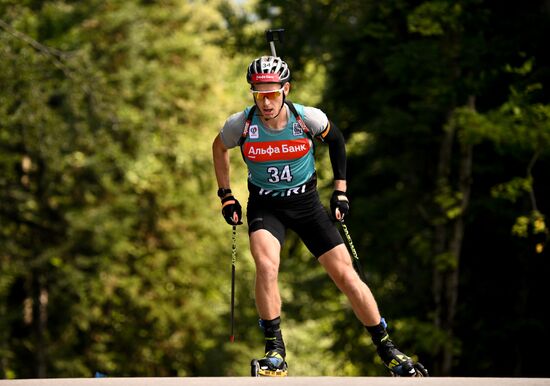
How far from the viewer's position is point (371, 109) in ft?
73.0

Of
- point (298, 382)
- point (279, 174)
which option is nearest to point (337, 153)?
point (279, 174)

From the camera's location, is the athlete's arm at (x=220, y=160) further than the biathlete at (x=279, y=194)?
Yes

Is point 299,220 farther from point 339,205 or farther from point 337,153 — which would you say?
point 337,153

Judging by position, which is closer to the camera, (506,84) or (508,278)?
(506,84)

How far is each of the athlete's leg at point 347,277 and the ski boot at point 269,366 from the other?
2.37ft

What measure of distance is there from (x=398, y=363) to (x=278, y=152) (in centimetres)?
188

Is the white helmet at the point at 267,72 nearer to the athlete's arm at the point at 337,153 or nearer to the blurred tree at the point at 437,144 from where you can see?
the athlete's arm at the point at 337,153

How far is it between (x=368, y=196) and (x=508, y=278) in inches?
201

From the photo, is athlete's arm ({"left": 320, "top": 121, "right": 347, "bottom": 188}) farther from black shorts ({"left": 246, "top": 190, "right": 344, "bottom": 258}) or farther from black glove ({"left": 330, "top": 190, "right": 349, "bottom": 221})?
black shorts ({"left": 246, "top": 190, "right": 344, "bottom": 258})

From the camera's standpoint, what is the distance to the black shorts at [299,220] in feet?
28.1

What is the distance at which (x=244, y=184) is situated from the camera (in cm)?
3612

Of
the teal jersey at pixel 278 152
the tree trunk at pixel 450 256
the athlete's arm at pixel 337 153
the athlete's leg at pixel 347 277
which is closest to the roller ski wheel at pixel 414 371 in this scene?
the athlete's leg at pixel 347 277

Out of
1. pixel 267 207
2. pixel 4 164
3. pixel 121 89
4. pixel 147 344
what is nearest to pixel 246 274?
pixel 147 344

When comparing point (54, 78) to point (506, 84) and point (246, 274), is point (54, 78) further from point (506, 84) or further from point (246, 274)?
point (246, 274)
